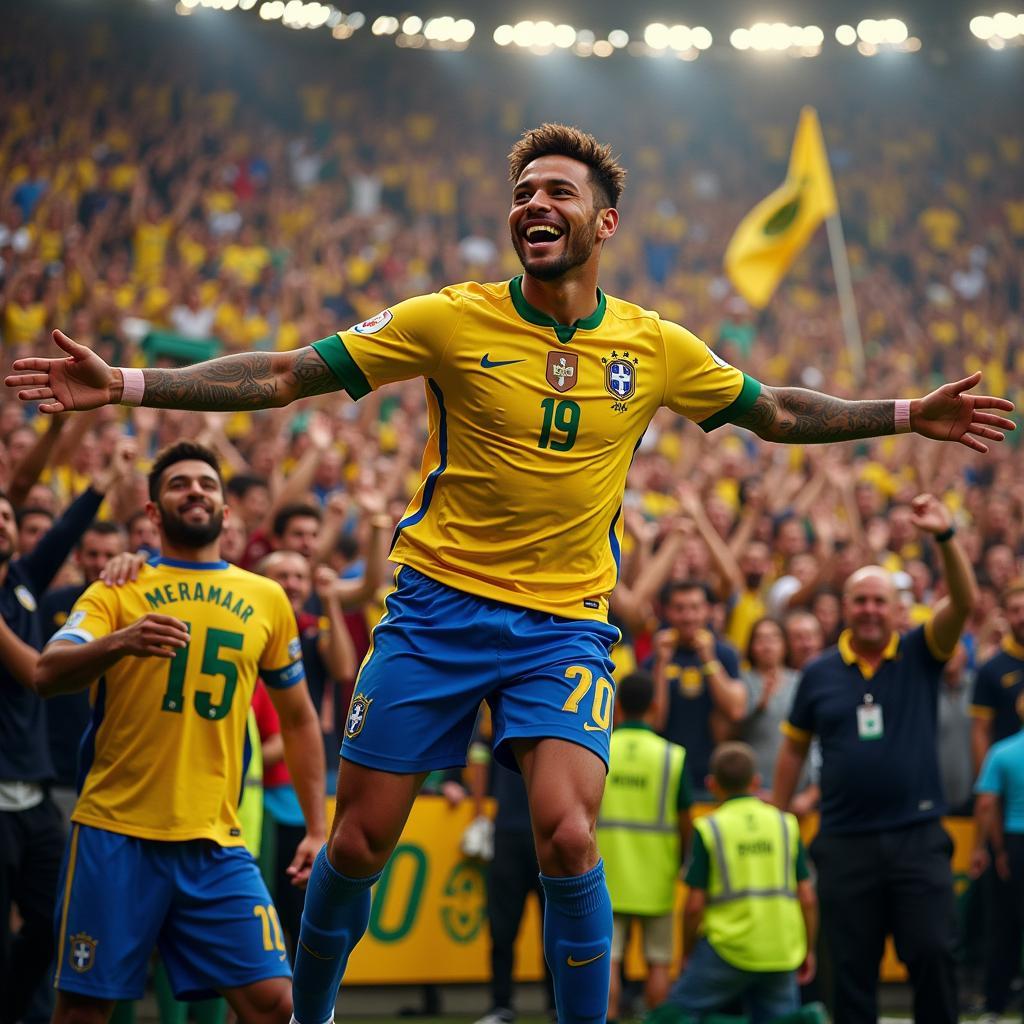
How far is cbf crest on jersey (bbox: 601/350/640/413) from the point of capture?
4750 mm

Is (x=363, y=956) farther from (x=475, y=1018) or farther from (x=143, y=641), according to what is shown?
(x=143, y=641)

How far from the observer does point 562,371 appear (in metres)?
4.71

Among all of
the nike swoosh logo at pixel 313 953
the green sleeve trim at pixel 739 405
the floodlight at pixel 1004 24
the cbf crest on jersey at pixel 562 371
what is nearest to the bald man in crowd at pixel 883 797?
the green sleeve trim at pixel 739 405

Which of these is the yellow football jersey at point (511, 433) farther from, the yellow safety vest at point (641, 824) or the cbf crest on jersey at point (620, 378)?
the yellow safety vest at point (641, 824)

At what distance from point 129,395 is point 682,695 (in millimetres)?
5659

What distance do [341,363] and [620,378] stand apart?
84 centimetres

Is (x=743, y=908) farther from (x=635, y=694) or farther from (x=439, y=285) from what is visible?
(x=439, y=285)

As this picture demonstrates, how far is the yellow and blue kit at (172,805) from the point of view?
5277mm

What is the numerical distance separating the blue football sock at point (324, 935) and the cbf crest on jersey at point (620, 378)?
1586 mm

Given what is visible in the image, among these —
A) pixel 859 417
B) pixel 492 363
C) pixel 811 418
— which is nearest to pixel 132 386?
pixel 492 363

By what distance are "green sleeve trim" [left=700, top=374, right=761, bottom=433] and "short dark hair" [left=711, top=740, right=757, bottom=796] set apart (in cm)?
335

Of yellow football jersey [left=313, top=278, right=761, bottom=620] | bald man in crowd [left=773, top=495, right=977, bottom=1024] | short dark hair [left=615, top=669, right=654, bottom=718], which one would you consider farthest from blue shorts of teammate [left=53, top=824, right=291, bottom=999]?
short dark hair [left=615, top=669, right=654, bottom=718]

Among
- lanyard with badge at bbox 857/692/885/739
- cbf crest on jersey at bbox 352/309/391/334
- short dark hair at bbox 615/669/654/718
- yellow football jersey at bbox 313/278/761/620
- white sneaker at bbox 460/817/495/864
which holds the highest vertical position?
cbf crest on jersey at bbox 352/309/391/334

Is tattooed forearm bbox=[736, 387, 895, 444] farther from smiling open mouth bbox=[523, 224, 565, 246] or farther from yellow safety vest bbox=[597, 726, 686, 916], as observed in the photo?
yellow safety vest bbox=[597, 726, 686, 916]
